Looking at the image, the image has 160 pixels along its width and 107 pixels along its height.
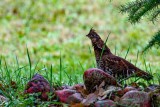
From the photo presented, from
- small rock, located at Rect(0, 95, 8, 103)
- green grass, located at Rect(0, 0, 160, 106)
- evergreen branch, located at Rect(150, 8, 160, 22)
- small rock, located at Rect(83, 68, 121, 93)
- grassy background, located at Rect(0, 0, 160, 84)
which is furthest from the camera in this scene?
grassy background, located at Rect(0, 0, 160, 84)

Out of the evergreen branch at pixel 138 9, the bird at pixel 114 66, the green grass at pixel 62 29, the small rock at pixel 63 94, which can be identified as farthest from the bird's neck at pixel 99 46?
the green grass at pixel 62 29

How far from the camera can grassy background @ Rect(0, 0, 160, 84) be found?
11.3 metres

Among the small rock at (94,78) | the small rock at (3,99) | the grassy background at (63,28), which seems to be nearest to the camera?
the small rock at (94,78)

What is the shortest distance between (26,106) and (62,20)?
9448 millimetres

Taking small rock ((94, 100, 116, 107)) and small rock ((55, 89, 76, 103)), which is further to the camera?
small rock ((55, 89, 76, 103))

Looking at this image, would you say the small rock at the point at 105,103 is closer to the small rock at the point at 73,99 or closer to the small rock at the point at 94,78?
the small rock at the point at 73,99

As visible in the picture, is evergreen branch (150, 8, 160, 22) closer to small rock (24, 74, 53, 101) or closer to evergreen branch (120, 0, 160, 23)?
evergreen branch (120, 0, 160, 23)

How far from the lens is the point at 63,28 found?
1259cm

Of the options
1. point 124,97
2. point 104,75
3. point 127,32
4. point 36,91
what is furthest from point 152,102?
point 127,32

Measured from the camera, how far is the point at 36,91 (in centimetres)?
359

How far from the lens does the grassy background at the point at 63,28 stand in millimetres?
11273

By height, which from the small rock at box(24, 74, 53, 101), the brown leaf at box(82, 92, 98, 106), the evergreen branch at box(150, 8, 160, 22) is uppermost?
the evergreen branch at box(150, 8, 160, 22)

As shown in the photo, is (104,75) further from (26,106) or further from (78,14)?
(78,14)

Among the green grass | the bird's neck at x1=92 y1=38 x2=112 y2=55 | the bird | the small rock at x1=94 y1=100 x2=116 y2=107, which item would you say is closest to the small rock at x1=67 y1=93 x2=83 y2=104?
the small rock at x1=94 y1=100 x2=116 y2=107
